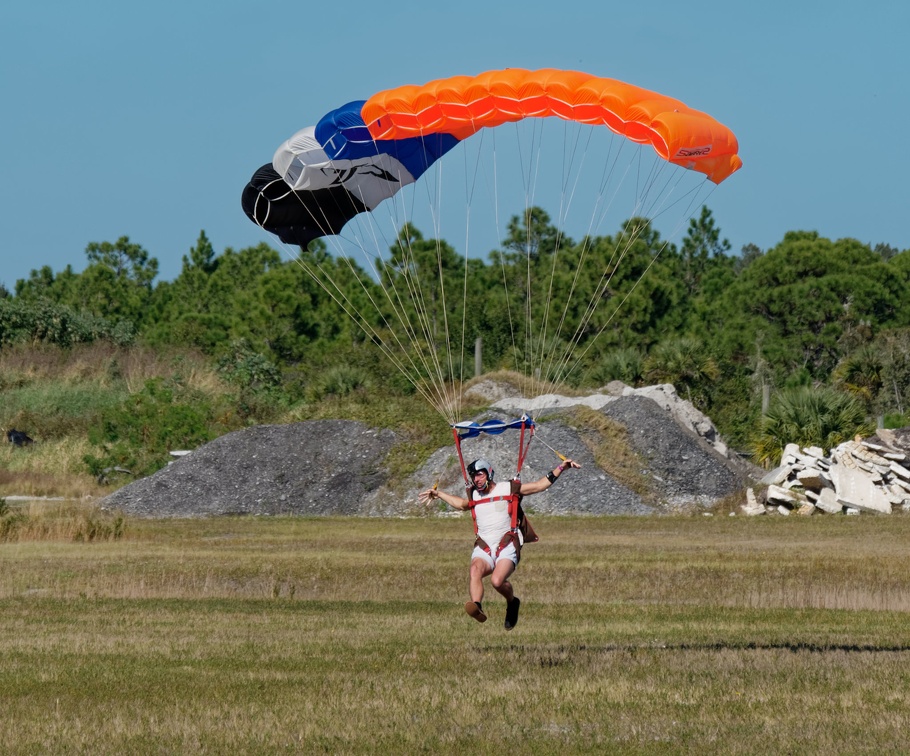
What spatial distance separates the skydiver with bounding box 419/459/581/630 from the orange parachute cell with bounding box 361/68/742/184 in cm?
453

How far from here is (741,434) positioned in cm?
5191

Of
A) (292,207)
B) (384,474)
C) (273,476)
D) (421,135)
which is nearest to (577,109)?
(421,135)

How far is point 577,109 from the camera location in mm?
16562

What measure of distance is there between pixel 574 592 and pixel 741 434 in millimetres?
32112

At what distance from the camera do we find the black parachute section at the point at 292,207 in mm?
20391

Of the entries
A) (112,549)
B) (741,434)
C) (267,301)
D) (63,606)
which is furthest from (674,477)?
(267,301)

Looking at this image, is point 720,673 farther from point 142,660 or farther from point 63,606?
point 63,606

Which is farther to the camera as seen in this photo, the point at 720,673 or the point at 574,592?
the point at 574,592

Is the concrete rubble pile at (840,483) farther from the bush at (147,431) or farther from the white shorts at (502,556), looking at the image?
the white shorts at (502,556)

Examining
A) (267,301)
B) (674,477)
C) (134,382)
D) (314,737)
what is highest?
(267,301)

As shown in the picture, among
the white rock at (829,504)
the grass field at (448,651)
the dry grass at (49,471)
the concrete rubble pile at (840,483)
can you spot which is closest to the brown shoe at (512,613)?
the grass field at (448,651)

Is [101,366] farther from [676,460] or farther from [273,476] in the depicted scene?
[676,460]

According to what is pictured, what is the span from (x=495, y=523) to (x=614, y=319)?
165ft

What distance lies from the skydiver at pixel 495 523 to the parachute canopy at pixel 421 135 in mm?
4616
